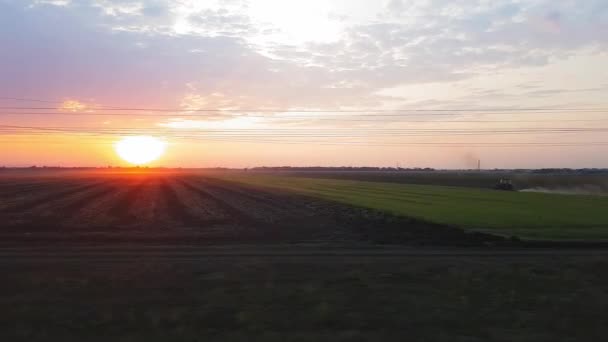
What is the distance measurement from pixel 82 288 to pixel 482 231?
21.1 meters

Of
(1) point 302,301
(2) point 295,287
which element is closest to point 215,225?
(2) point 295,287

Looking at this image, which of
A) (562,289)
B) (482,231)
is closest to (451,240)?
(482,231)

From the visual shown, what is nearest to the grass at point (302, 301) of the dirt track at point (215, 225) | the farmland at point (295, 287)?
the farmland at point (295, 287)

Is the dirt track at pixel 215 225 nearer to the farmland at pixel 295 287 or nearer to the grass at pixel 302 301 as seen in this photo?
the farmland at pixel 295 287

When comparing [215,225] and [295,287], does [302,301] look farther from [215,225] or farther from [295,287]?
[215,225]

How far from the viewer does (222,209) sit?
4603 centimetres

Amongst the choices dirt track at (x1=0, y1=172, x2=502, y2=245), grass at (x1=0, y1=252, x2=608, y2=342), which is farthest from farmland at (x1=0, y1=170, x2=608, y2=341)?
dirt track at (x1=0, y1=172, x2=502, y2=245)

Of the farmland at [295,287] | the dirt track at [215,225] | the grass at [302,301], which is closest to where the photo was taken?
the grass at [302,301]

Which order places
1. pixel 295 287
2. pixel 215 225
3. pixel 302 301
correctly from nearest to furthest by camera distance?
1. pixel 302 301
2. pixel 295 287
3. pixel 215 225

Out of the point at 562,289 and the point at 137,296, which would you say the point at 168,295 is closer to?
the point at 137,296

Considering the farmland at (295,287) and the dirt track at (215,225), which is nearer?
the farmland at (295,287)

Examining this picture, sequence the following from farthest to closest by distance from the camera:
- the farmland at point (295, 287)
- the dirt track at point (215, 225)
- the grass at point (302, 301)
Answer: the dirt track at point (215, 225) < the farmland at point (295, 287) < the grass at point (302, 301)

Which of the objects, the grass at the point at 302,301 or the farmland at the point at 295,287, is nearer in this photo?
the grass at the point at 302,301

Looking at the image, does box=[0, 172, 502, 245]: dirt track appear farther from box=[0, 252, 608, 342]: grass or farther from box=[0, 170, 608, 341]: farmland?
box=[0, 252, 608, 342]: grass
